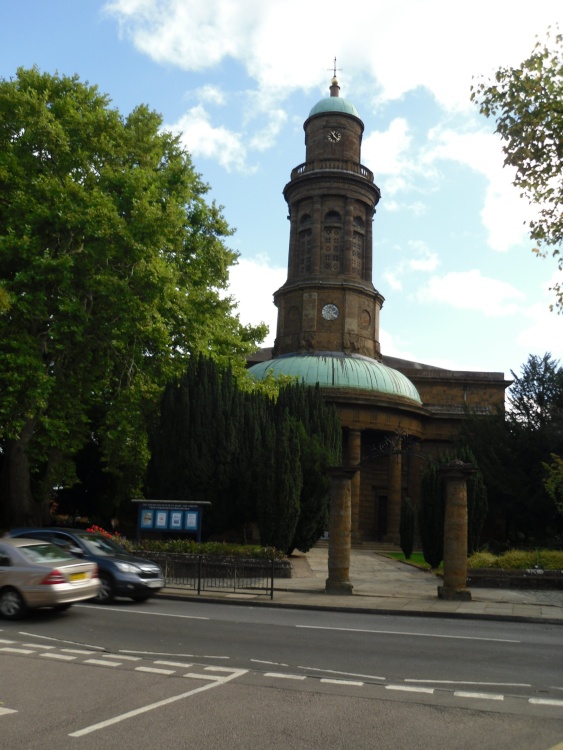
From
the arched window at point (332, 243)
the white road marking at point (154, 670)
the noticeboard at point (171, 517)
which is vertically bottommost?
the white road marking at point (154, 670)

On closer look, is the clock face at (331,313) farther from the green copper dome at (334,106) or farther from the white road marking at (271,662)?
the white road marking at (271,662)

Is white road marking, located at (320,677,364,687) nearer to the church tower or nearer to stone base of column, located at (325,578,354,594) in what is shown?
stone base of column, located at (325,578,354,594)

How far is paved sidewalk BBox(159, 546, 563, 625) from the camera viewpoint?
15617 mm

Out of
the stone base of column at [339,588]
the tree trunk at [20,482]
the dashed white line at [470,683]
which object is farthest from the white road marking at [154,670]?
the tree trunk at [20,482]

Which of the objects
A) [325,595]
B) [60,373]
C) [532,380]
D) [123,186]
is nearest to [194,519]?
[325,595]

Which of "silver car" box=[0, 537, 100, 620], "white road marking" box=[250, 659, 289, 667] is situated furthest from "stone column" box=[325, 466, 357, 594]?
"white road marking" box=[250, 659, 289, 667]

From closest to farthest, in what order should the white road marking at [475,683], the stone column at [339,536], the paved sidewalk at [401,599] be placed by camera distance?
the white road marking at [475,683]
the paved sidewalk at [401,599]
the stone column at [339,536]

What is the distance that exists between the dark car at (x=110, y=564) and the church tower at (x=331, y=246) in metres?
33.1

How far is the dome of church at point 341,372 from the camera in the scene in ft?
147

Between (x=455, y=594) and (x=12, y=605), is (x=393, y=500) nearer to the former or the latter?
(x=455, y=594)

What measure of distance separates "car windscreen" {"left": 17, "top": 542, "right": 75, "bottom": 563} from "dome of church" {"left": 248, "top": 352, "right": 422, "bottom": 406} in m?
30.8

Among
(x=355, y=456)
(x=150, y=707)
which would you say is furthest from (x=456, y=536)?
(x=355, y=456)

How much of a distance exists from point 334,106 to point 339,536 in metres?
40.9

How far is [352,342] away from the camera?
160 ft
